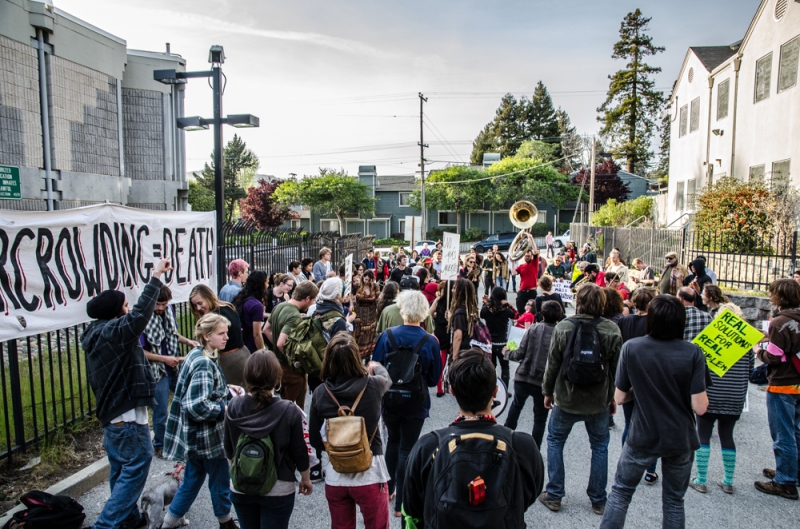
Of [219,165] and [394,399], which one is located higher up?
[219,165]

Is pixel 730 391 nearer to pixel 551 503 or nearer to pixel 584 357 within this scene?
pixel 584 357

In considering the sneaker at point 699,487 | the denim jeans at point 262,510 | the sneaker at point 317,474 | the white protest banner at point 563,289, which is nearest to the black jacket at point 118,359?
the denim jeans at point 262,510

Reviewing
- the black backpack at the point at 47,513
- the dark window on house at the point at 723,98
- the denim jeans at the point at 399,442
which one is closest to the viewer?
the black backpack at the point at 47,513

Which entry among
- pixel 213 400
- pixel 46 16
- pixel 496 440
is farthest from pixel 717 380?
pixel 46 16

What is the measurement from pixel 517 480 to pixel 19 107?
37.1ft

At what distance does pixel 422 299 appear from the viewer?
4.14 metres

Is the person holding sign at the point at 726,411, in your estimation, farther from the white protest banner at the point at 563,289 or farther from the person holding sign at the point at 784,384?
the white protest banner at the point at 563,289

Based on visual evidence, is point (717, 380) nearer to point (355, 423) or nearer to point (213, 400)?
point (355, 423)

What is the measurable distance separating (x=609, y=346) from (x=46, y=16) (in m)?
11.6

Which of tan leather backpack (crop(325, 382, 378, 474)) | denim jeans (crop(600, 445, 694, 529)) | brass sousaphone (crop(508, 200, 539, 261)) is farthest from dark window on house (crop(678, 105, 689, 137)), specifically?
tan leather backpack (crop(325, 382, 378, 474))

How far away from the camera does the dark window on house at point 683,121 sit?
2298cm

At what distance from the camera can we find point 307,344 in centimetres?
431

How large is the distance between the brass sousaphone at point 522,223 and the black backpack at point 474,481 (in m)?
9.14

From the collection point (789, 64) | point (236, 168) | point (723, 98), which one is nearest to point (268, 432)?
point (789, 64)
